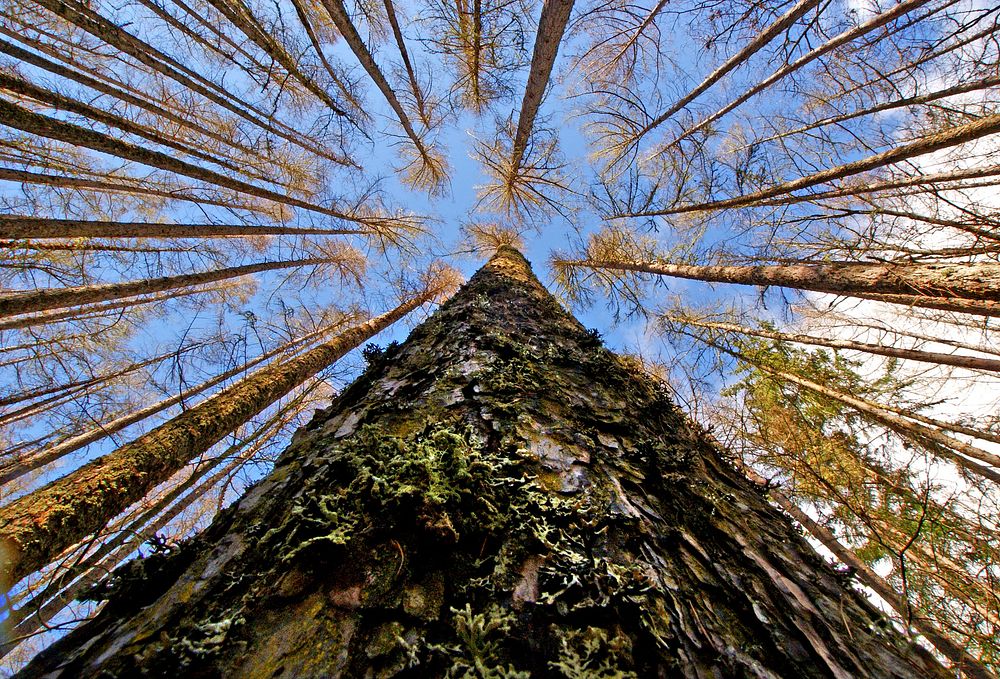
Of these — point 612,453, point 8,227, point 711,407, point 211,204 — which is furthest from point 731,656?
point 211,204

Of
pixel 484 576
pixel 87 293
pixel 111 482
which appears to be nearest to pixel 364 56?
pixel 87 293

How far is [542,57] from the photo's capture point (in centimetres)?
484

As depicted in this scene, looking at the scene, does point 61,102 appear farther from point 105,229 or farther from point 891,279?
point 891,279

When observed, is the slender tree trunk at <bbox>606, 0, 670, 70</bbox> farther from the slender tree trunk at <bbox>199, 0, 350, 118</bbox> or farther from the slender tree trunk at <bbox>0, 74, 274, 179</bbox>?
the slender tree trunk at <bbox>0, 74, 274, 179</bbox>

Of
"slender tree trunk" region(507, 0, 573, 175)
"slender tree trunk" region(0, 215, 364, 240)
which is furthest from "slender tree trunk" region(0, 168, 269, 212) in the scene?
"slender tree trunk" region(507, 0, 573, 175)

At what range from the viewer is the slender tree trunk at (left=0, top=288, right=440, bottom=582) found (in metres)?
2.37

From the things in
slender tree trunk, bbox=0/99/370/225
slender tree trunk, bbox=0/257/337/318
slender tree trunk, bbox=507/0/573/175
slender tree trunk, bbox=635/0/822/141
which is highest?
slender tree trunk, bbox=635/0/822/141

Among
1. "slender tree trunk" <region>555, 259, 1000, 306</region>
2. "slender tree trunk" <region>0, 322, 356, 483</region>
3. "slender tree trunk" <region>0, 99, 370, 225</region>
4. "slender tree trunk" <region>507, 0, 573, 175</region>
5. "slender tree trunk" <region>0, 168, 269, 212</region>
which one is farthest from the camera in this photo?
"slender tree trunk" <region>0, 322, 356, 483</region>

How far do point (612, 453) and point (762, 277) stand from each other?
4592 millimetres

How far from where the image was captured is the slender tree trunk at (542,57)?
4305 mm

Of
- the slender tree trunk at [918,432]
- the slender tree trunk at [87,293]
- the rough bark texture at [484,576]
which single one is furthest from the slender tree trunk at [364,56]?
the slender tree trunk at [918,432]

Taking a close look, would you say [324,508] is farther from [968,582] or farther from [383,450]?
[968,582]

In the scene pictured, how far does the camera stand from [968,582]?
2928 mm

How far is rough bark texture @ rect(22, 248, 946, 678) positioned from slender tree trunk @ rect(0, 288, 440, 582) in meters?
2.12
